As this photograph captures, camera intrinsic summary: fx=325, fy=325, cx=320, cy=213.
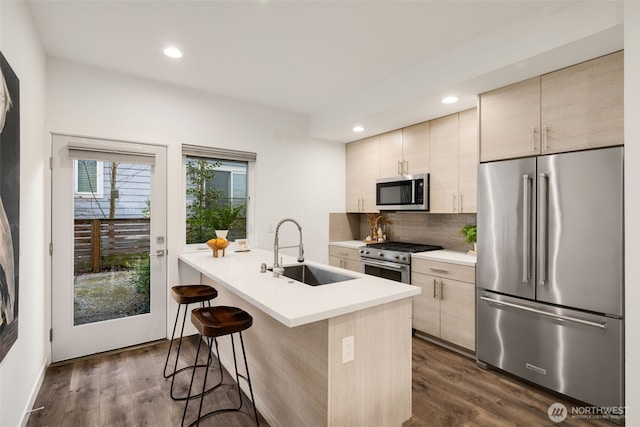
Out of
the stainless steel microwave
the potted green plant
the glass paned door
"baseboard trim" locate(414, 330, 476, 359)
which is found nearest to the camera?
the glass paned door

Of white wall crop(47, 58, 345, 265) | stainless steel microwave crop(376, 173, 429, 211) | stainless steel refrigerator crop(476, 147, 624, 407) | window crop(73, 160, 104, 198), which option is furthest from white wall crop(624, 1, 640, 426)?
window crop(73, 160, 104, 198)

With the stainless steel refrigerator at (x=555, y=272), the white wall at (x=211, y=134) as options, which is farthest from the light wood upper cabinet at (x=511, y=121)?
the white wall at (x=211, y=134)

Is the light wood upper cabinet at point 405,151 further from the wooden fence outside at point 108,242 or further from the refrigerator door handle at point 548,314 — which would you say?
the wooden fence outside at point 108,242

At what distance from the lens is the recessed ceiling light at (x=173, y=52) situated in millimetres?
2572

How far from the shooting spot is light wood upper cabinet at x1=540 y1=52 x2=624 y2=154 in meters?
2.03

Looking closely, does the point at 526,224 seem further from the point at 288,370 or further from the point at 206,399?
the point at 206,399

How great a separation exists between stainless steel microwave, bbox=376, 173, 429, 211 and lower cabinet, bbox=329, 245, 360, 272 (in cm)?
67

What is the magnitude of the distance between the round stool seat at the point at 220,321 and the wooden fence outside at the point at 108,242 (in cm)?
147

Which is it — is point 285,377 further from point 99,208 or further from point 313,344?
point 99,208

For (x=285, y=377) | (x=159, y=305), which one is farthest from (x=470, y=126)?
(x=159, y=305)

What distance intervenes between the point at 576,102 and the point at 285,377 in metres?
2.59

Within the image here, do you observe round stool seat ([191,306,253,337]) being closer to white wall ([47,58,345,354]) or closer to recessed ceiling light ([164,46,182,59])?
white wall ([47,58,345,354])

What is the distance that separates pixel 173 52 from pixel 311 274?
209 centimetres

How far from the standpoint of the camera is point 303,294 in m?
1.74
